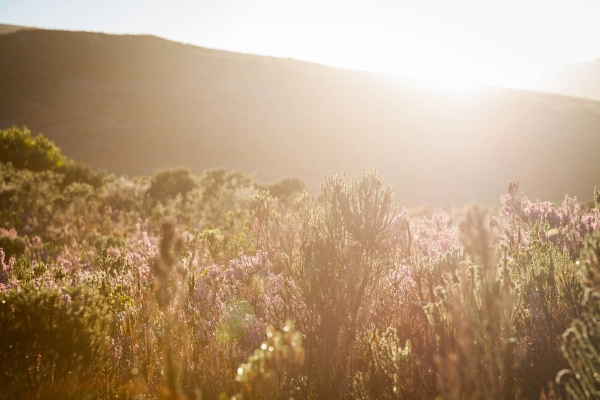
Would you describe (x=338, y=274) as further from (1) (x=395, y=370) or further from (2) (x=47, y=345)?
(2) (x=47, y=345)

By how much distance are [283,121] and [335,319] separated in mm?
50733

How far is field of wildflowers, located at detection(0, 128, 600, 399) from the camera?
2.89 m

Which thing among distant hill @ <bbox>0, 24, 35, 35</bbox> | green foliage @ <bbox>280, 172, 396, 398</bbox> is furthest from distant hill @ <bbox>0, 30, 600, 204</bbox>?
green foliage @ <bbox>280, 172, 396, 398</bbox>

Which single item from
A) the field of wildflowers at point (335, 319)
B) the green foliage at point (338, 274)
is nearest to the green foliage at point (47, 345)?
the field of wildflowers at point (335, 319)

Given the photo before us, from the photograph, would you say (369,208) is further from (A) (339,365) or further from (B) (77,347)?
(B) (77,347)

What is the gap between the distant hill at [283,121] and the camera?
41.8 metres

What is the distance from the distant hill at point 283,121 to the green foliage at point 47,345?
32441 mm

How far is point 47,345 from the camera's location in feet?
10.2

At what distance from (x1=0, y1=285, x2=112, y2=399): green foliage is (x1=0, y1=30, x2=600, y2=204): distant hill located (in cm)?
3244

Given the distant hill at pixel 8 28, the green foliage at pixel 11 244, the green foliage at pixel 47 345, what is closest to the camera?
the green foliage at pixel 47 345

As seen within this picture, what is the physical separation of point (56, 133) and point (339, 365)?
49892mm

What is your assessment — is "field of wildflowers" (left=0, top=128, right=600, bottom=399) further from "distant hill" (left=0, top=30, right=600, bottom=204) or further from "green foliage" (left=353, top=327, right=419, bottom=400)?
"distant hill" (left=0, top=30, right=600, bottom=204)

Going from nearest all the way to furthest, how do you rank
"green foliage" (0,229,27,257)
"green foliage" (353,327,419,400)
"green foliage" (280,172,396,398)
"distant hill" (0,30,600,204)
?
"green foliage" (353,327,419,400) < "green foliage" (280,172,396,398) < "green foliage" (0,229,27,257) < "distant hill" (0,30,600,204)

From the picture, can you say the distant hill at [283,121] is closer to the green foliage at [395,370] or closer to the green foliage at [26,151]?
the green foliage at [26,151]
